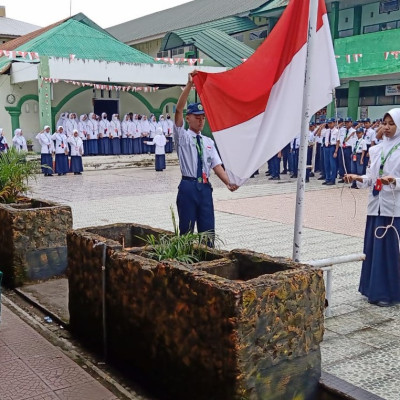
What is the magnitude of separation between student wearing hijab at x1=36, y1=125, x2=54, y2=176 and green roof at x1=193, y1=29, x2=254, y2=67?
8.25 meters

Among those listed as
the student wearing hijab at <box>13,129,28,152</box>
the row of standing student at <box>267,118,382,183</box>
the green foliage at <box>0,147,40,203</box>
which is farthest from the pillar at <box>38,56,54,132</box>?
the green foliage at <box>0,147,40,203</box>

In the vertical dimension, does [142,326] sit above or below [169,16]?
below

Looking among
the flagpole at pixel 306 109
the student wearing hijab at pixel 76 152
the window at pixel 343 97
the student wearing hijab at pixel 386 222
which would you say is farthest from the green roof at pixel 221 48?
the flagpole at pixel 306 109

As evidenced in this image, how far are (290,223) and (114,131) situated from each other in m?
13.8

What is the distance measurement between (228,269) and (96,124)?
1828cm

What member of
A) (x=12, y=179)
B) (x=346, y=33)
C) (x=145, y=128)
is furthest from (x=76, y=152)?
(x=346, y=33)

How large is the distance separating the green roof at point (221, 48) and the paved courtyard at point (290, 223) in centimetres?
622

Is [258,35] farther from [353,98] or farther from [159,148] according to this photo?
[159,148]

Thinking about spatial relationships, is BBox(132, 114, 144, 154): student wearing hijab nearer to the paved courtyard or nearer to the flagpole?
the paved courtyard

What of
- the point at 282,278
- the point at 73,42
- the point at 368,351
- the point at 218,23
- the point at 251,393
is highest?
the point at 218,23

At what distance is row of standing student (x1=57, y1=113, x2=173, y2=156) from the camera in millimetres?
20234

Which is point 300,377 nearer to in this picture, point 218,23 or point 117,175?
point 117,175

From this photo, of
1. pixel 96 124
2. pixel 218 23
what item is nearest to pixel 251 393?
pixel 96 124

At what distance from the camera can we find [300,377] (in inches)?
108
